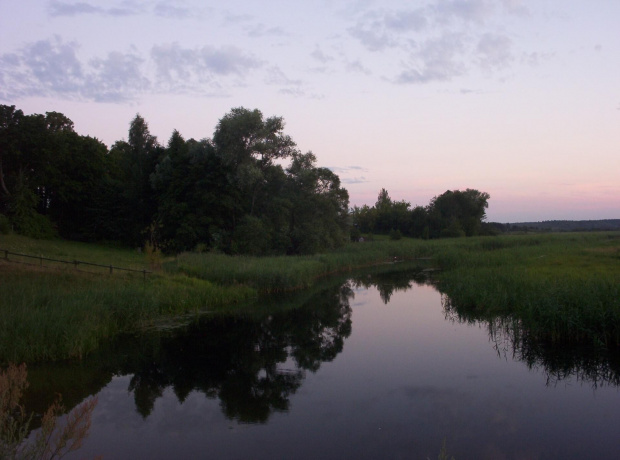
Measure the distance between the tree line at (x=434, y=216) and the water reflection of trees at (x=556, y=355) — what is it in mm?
59545

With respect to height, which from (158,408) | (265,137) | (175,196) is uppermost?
(265,137)

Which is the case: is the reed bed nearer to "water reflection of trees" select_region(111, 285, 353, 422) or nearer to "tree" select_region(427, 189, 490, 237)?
"water reflection of trees" select_region(111, 285, 353, 422)

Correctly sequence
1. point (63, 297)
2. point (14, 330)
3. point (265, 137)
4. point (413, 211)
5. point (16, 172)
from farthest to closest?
point (413, 211)
point (16, 172)
point (265, 137)
point (63, 297)
point (14, 330)

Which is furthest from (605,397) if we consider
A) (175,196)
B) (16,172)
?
(16,172)

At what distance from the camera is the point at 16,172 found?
128 feet

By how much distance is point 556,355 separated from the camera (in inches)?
476

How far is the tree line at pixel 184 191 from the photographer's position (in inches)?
1345

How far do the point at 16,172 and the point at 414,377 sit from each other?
1589 inches

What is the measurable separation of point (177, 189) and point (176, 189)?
0.20m

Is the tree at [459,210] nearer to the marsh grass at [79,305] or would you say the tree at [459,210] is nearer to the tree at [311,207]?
the tree at [311,207]

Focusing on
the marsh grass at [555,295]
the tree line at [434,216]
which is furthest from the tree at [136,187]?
the tree line at [434,216]

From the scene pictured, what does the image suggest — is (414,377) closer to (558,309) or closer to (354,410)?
(354,410)

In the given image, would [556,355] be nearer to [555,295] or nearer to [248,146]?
[555,295]

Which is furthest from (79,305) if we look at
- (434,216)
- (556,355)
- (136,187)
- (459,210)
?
(459,210)
